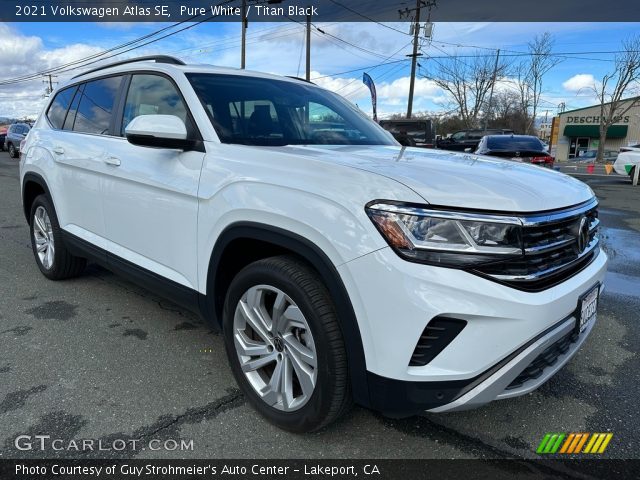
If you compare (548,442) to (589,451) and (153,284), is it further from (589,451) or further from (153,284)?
(153,284)

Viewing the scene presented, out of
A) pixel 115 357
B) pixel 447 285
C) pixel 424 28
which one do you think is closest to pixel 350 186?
pixel 447 285

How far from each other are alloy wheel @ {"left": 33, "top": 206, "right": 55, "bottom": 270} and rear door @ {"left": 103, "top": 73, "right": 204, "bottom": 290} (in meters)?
1.45

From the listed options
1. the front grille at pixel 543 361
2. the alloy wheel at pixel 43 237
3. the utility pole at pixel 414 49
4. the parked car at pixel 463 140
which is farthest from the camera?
the utility pole at pixel 414 49

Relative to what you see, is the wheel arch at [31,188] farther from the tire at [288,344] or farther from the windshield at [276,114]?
the tire at [288,344]

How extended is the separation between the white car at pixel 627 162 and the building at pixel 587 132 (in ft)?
114

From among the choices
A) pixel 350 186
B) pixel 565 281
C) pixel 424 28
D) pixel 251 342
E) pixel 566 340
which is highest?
pixel 424 28

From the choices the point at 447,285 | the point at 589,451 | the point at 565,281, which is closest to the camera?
the point at 447,285

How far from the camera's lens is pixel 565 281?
7.00ft

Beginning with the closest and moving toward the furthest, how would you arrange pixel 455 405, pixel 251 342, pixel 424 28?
pixel 455 405, pixel 251 342, pixel 424 28

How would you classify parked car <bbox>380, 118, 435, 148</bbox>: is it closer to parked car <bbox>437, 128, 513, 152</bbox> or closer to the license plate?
parked car <bbox>437, 128, 513, 152</bbox>

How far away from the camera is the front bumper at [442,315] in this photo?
181cm

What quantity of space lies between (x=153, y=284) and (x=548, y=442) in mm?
2408

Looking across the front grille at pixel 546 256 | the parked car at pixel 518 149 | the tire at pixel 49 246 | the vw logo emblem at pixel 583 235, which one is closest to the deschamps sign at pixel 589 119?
the parked car at pixel 518 149

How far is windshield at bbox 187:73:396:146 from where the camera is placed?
2.92 meters
